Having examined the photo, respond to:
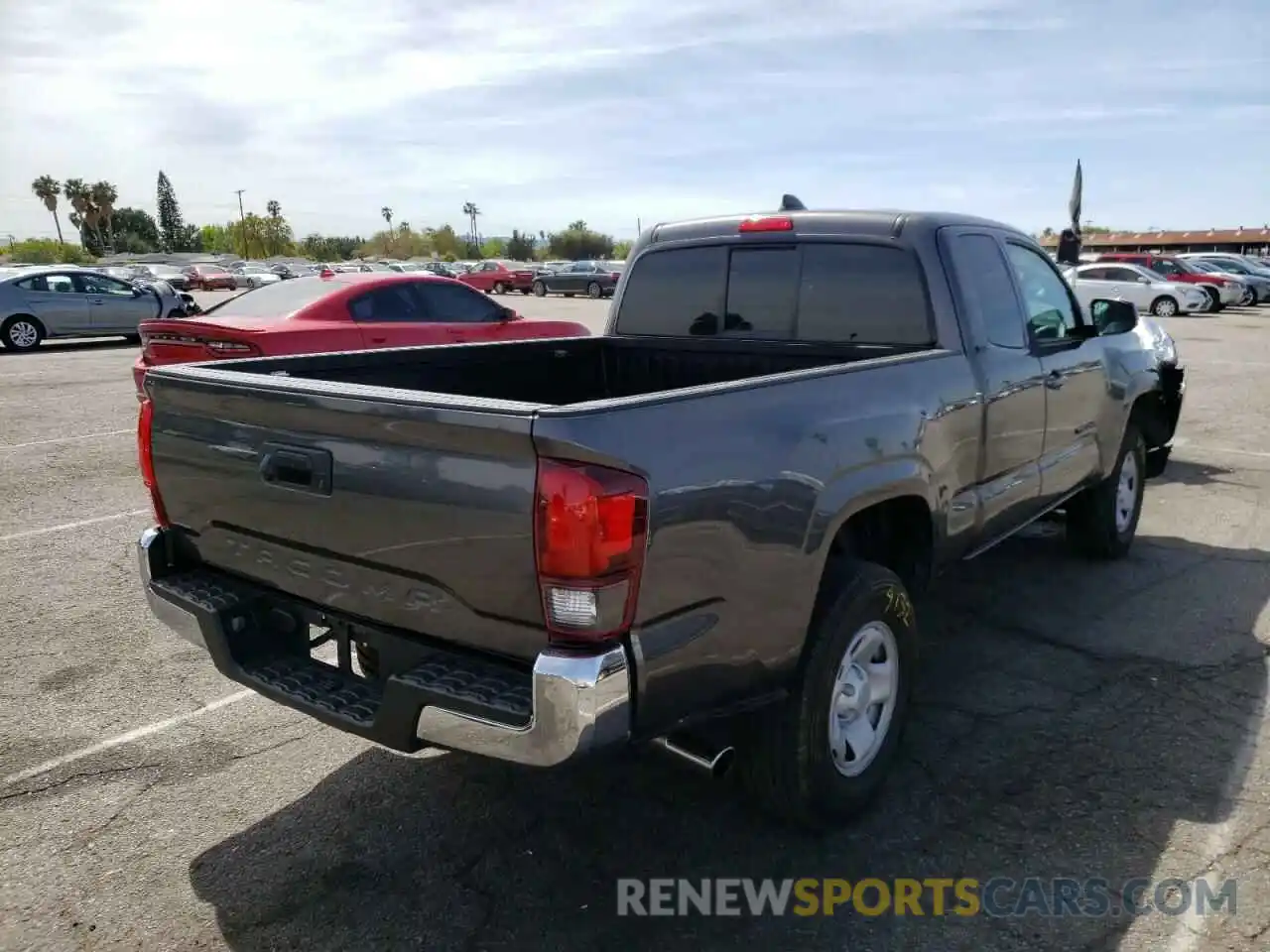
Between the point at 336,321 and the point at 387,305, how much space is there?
0.70 metres

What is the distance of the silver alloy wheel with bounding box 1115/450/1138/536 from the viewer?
19.1ft

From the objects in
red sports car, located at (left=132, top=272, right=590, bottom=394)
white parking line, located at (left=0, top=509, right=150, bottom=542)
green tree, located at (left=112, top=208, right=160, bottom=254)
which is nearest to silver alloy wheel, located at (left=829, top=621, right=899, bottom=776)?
white parking line, located at (left=0, top=509, right=150, bottom=542)

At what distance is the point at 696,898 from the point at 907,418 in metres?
1.68

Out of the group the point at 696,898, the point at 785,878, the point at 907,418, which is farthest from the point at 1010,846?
the point at 907,418

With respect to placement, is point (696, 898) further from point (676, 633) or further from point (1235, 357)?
point (1235, 357)

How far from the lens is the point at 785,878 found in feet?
9.79

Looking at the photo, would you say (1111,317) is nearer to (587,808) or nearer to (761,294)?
(761,294)

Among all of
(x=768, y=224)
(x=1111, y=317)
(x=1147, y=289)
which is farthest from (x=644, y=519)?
(x=1147, y=289)

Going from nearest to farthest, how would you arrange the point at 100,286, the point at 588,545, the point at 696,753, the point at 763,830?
1. the point at 588,545
2. the point at 696,753
3. the point at 763,830
4. the point at 100,286

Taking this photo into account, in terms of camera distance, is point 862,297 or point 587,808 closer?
point 587,808

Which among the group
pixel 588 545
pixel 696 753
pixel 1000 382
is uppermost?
pixel 1000 382

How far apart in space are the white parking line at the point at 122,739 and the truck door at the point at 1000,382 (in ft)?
10.4

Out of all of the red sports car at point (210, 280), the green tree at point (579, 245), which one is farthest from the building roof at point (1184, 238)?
the red sports car at point (210, 280)

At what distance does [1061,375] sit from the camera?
475cm
